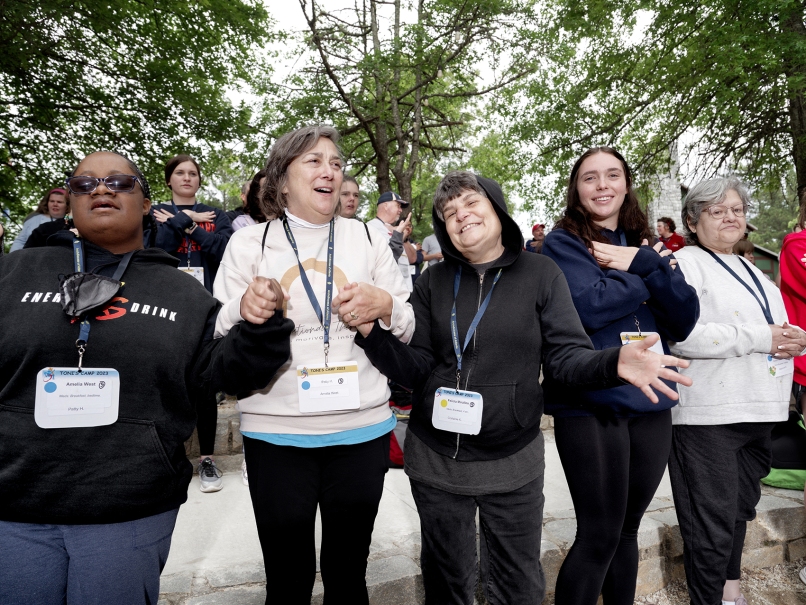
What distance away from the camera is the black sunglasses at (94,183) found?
62.7 inches

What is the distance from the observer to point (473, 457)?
191cm

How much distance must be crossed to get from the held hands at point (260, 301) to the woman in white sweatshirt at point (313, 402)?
0.49 ft

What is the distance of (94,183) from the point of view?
63.1 inches

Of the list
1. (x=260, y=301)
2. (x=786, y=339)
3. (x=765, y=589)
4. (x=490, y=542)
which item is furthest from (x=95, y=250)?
(x=765, y=589)

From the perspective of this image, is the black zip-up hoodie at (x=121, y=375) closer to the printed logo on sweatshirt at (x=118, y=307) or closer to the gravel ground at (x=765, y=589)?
the printed logo on sweatshirt at (x=118, y=307)

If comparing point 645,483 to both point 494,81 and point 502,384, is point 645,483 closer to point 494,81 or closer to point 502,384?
point 502,384

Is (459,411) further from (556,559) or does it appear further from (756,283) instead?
(756,283)

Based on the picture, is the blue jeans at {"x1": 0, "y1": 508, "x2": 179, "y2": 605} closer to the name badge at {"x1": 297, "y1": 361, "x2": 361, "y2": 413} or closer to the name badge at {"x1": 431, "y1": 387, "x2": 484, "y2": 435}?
the name badge at {"x1": 297, "y1": 361, "x2": 361, "y2": 413}

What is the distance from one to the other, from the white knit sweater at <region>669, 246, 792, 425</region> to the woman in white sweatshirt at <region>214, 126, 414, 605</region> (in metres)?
1.53

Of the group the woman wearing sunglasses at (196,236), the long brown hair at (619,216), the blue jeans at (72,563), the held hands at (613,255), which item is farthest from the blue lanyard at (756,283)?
the woman wearing sunglasses at (196,236)

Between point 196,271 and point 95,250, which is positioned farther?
point 196,271

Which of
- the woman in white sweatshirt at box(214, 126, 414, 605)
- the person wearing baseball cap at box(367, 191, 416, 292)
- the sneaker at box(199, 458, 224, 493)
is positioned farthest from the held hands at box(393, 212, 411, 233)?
the woman in white sweatshirt at box(214, 126, 414, 605)

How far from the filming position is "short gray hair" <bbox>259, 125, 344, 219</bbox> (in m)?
1.91

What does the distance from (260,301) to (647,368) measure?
46.3 inches
